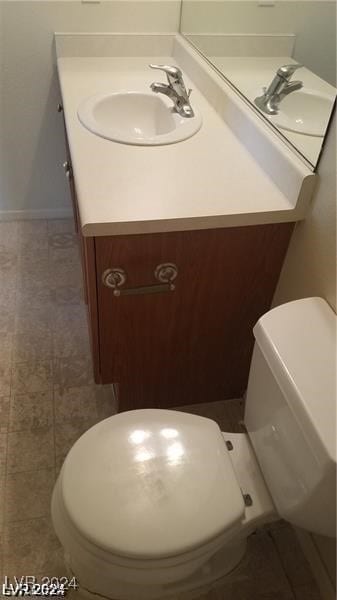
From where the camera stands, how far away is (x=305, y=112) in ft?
3.47

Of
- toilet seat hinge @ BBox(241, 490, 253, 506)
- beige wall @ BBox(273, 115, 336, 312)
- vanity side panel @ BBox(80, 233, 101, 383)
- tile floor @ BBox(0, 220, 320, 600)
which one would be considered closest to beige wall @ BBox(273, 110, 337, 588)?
beige wall @ BBox(273, 115, 336, 312)

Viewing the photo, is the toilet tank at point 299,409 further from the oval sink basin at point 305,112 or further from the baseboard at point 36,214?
the baseboard at point 36,214

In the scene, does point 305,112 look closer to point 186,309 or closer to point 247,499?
point 186,309

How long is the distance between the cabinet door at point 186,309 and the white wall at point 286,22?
1.44 ft

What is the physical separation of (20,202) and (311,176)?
5.58 feet

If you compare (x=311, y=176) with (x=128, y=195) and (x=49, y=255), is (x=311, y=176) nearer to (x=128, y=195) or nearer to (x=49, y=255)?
(x=128, y=195)

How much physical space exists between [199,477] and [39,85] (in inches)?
68.8

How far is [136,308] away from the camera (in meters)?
1.08

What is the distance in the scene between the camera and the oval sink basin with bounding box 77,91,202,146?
48.0 inches

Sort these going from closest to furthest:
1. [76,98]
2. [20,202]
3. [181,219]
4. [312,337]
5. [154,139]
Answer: [312,337] → [181,219] → [154,139] → [76,98] → [20,202]

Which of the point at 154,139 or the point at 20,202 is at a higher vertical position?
the point at 154,139

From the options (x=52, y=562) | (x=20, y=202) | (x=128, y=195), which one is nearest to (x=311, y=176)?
(x=128, y=195)

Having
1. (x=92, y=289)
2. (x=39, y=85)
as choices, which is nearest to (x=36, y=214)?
(x=39, y=85)

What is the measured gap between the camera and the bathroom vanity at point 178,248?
95 centimetres
